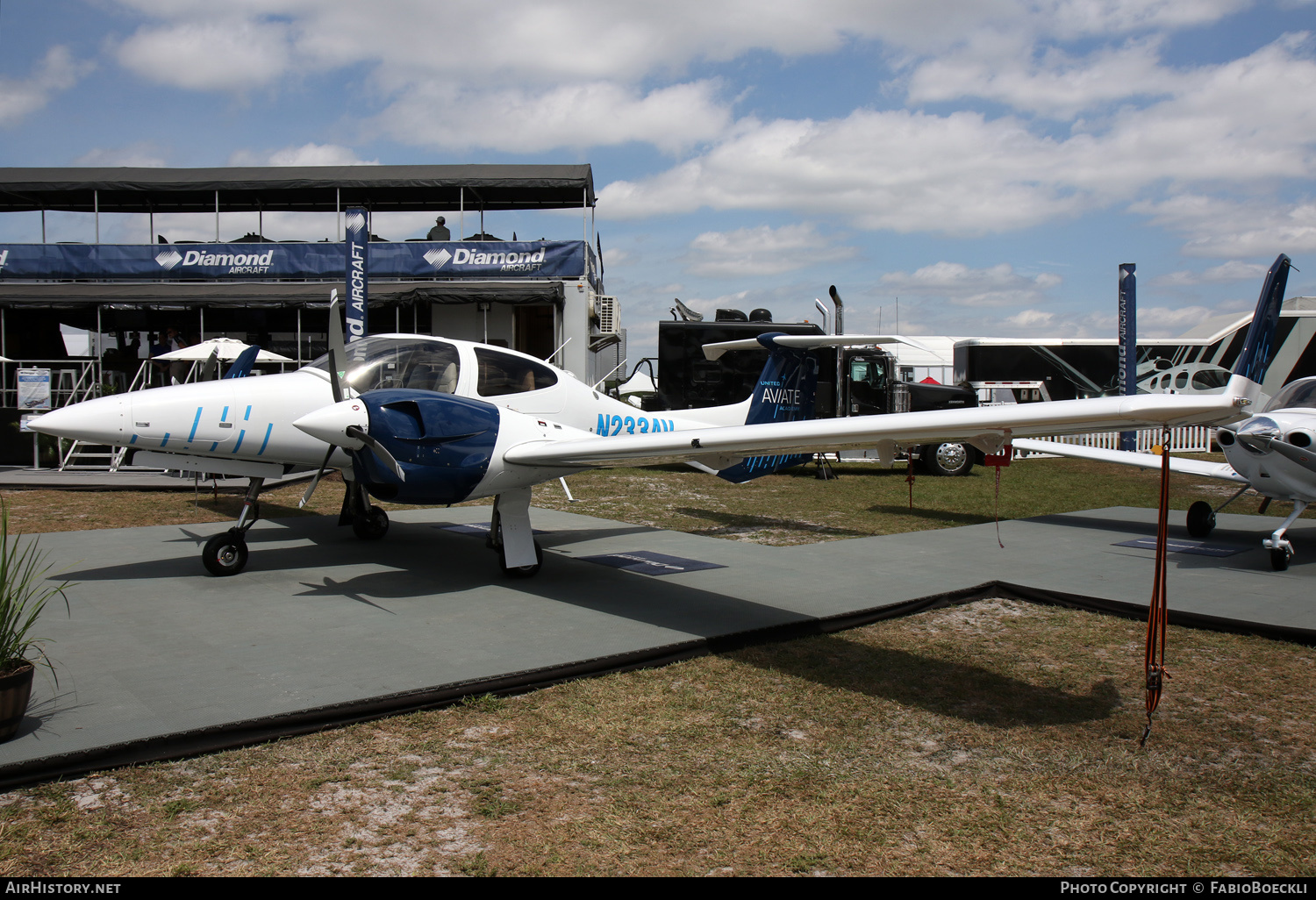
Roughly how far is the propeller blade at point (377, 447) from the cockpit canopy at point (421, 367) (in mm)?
998

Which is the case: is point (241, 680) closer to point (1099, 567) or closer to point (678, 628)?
point (678, 628)

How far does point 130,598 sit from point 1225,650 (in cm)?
821

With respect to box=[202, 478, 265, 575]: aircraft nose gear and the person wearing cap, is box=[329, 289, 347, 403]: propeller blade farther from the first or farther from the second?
the person wearing cap

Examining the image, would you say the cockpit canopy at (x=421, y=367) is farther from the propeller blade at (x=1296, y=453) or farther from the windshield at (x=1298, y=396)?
the windshield at (x=1298, y=396)

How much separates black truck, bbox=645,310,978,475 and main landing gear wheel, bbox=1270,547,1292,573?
10244 mm

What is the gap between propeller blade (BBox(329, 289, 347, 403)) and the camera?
673 cm

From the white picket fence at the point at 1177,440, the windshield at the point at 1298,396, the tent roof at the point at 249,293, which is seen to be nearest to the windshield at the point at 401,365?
the windshield at the point at 1298,396

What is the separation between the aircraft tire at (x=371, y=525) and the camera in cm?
888

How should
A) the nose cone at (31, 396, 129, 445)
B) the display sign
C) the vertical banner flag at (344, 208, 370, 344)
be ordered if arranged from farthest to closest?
the display sign < the vertical banner flag at (344, 208, 370, 344) < the nose cone at (31, 396, 129, 445)

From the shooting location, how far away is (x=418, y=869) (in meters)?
2.80

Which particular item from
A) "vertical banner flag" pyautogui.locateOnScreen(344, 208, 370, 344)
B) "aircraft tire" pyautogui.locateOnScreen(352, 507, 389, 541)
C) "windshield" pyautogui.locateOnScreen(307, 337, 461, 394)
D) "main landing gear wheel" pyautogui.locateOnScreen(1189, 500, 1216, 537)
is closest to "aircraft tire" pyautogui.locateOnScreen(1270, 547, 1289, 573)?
"main landing gear wheel" pyautogui.locateOnScreen(1189, 500, 1216, 537)

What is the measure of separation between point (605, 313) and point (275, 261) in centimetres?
956

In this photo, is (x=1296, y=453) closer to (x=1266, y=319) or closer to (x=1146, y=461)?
(x=1266, y=319)

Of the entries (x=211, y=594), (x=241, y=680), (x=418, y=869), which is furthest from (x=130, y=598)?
(x=418, y=869)
